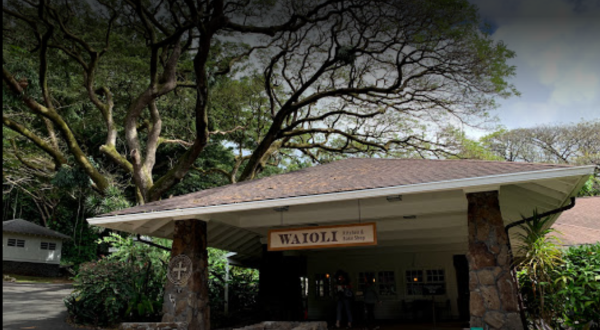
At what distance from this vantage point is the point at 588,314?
238 inches

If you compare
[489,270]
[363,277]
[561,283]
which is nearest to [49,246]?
[363,277]

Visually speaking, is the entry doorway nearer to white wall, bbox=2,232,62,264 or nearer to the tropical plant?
the tropical plant

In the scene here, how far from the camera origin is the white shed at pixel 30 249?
24.9 m

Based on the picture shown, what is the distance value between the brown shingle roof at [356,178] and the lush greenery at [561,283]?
1.33 m

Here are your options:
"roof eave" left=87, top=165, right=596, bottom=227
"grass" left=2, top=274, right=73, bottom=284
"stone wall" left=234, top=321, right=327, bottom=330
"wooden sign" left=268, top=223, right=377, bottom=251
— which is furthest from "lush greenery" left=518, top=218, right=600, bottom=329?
"grass" left=2, top=274, right=73, bottom=284

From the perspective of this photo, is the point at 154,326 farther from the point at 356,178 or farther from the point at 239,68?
the point at 239,68

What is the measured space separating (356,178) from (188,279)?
3.69 meters

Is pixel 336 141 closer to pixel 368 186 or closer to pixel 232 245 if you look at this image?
pixel 232 245

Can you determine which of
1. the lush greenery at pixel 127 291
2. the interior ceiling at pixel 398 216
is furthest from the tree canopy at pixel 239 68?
the interior ceiling at pixel 398 216

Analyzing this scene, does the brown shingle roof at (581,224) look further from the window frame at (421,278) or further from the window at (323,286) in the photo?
the window at (323,286)

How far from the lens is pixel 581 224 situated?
14469 millimetres

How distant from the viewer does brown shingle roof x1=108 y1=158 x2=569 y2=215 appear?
6.49m

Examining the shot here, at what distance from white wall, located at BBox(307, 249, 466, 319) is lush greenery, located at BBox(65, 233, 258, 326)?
2591mm

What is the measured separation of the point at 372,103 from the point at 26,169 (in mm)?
15869
